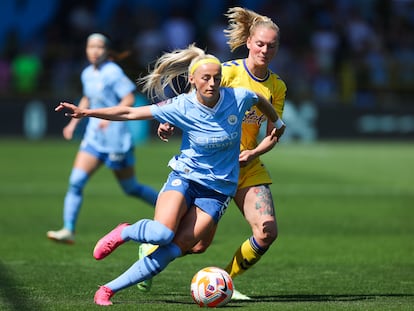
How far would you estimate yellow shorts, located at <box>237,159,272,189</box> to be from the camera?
835 cm

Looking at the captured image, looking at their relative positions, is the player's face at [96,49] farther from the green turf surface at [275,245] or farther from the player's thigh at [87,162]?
the green turf surface at [275,245]

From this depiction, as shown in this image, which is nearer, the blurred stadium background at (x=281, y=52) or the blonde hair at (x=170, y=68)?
the blonde hair at (x=170, y=68)

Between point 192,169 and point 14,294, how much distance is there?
193 centimetres

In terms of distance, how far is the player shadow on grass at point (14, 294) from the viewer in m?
7.60

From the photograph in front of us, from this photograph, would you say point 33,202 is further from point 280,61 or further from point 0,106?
point 280,61

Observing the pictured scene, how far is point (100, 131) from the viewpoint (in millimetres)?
12227

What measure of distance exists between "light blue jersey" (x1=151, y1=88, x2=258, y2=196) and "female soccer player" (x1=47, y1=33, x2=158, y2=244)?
440 centimetres

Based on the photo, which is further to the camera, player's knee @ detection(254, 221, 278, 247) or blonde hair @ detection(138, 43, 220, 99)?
player's knee @ detection(254, 221, 278, 247)

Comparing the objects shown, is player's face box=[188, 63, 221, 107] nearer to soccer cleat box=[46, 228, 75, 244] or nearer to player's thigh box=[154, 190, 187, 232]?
player's thigh box=[154, 190, 187, 232]

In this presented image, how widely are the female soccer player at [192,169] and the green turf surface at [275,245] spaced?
0.46m

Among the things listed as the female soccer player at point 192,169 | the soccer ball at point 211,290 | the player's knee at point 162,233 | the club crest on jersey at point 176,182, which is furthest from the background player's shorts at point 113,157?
the player's knee at point 162,233

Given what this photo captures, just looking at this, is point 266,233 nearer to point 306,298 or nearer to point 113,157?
point 306,298

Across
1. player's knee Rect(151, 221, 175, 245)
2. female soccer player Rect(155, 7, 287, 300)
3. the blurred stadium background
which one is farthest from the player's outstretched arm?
the blurred stadium background

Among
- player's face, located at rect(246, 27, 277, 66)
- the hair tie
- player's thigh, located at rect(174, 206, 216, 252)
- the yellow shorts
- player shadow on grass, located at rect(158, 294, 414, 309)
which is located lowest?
player shadow on grass, located at rect(158, 294, 414, 309)
